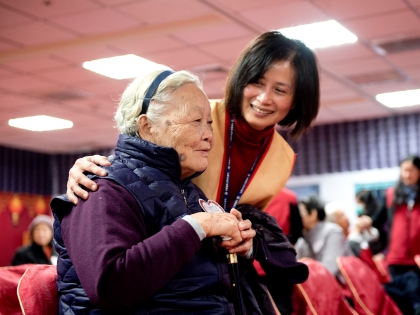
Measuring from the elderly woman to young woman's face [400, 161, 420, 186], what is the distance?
3.99 m

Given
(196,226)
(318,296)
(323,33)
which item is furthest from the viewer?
(323,33)

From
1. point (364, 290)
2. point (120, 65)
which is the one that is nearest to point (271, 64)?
point (364, 290)

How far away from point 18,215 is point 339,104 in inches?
251

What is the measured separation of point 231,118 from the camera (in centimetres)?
220

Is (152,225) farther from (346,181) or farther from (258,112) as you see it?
(346,181)

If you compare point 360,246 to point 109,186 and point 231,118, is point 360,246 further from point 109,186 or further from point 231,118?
point 109,186

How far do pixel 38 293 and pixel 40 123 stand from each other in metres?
8.73

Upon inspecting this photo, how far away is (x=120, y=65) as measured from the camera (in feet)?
23.3

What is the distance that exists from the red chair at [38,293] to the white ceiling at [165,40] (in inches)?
93.6

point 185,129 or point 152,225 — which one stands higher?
point 185,129

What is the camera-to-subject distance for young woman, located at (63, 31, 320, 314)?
84.5 inches

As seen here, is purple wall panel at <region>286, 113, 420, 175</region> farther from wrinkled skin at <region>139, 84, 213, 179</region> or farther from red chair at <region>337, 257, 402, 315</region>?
wrinkled skin at <region>139, 84, 213, 179</region>

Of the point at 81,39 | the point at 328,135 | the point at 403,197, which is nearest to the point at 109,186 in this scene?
the point at 403,197

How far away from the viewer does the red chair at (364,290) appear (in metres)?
3.31
